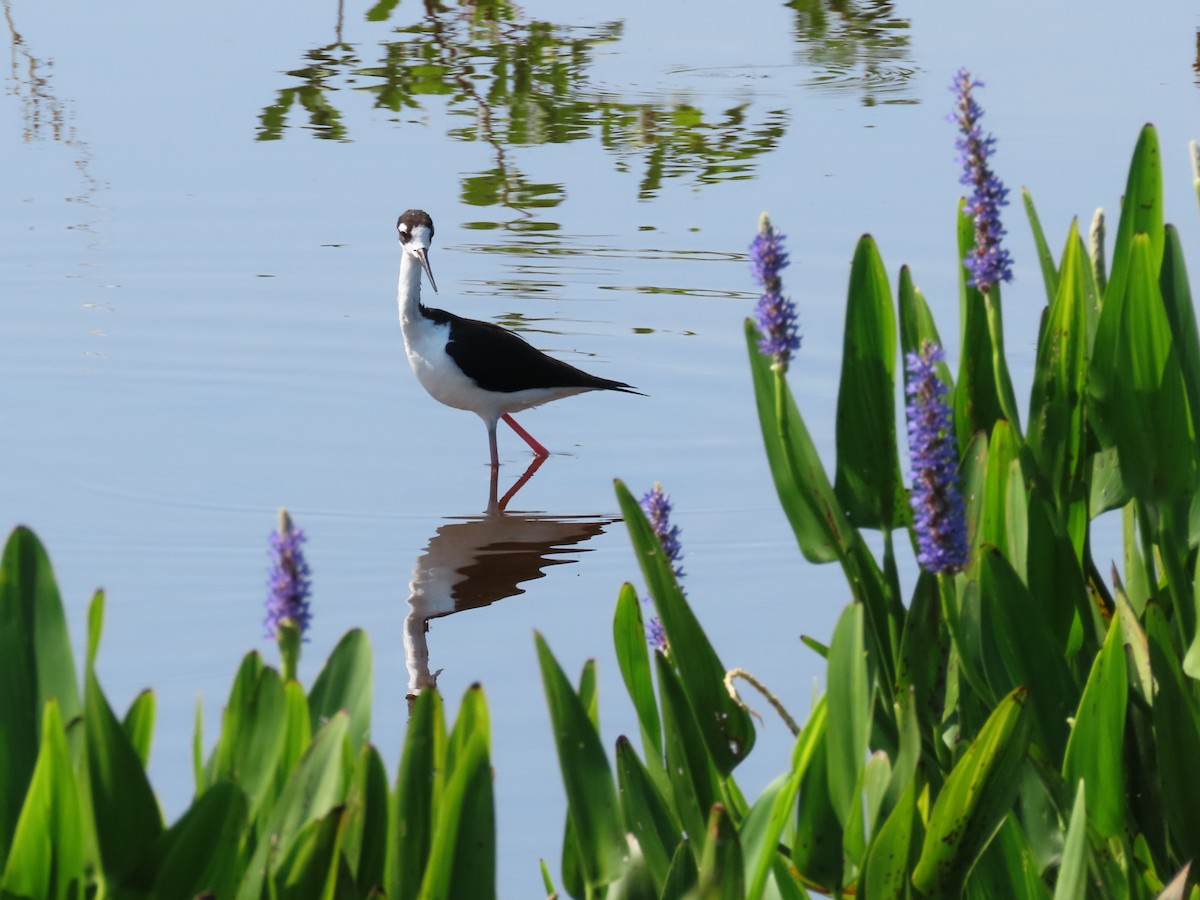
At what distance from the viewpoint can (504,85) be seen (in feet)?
34.7

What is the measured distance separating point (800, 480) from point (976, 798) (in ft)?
1.81

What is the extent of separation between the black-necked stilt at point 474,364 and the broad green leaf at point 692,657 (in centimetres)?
427

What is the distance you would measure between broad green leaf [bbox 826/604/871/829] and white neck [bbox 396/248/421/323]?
4.97 m

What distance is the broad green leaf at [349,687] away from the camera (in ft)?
6.19

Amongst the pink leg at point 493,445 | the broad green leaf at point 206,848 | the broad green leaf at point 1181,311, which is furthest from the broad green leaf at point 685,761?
the pink leg at point 493,445

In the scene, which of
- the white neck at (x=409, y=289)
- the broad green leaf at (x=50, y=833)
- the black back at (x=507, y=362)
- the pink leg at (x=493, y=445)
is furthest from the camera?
the white neck at (x=409, y=289)

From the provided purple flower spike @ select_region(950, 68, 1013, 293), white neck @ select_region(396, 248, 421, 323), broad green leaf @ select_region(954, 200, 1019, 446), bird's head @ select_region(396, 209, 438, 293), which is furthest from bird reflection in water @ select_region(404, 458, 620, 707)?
purple flower spike @ select_region(950, 68, 1013, 293)

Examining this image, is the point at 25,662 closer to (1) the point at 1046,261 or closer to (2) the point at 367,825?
(2) the point at 367,825

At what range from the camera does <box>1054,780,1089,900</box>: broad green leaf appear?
5.99ft

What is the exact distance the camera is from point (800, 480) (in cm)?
243

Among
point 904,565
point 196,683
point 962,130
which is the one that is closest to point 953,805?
point 962,130

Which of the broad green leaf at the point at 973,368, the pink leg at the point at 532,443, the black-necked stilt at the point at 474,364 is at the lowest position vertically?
the pink leg at the point at 532,443

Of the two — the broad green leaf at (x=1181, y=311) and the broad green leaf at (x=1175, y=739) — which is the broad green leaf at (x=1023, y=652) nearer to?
the broad green leaf at (x=1175, y=739)

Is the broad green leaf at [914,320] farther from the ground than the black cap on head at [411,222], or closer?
farther from the ground
